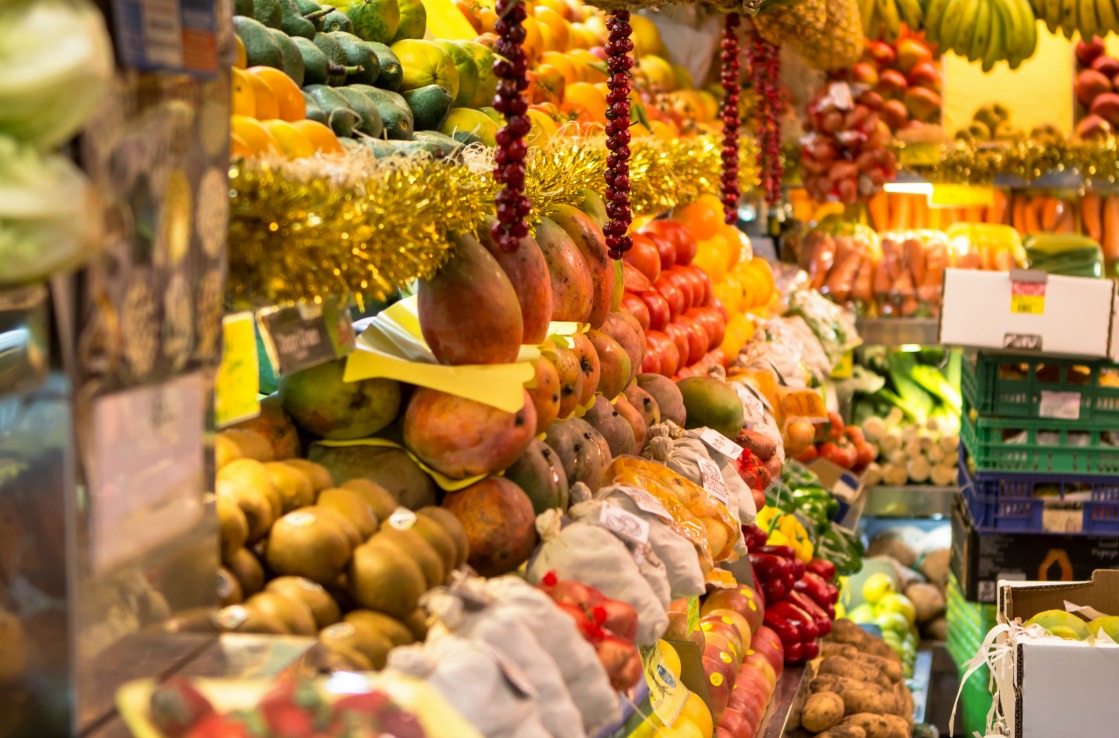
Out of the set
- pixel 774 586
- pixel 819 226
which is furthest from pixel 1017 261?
pixel 774 586

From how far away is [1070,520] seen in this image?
4.52m

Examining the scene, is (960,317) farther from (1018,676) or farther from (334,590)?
(334,590)

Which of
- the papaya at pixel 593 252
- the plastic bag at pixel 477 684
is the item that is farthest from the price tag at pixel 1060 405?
the plastic bag at pixel 477 684

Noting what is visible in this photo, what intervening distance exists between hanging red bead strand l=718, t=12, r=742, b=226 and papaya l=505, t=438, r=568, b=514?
228cm

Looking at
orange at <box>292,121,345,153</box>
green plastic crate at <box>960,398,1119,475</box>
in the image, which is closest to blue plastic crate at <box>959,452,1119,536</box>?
green plastic crate at <box>960,398,1119,475</box>

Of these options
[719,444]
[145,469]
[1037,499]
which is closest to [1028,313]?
[1037,499]

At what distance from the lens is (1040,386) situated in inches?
177

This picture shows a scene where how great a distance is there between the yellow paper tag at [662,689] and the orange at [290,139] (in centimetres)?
103

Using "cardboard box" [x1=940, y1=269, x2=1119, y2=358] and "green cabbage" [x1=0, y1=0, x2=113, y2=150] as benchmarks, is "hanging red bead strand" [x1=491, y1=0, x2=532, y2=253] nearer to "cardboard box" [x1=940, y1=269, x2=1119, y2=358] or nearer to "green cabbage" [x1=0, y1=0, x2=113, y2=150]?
"green cabbage" [x1=0, y1=0, x2=113, y2=150]

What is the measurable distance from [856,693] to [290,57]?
232cm

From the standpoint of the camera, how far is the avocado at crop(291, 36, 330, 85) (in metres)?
2.50

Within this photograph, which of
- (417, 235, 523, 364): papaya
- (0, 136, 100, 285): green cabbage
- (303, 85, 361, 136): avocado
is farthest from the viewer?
(303, 85, 361, 136): avocado

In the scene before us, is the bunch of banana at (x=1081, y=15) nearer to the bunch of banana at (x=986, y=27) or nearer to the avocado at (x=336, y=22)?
the bunch of banana at (x=986, y=27)

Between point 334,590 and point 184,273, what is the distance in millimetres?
527
